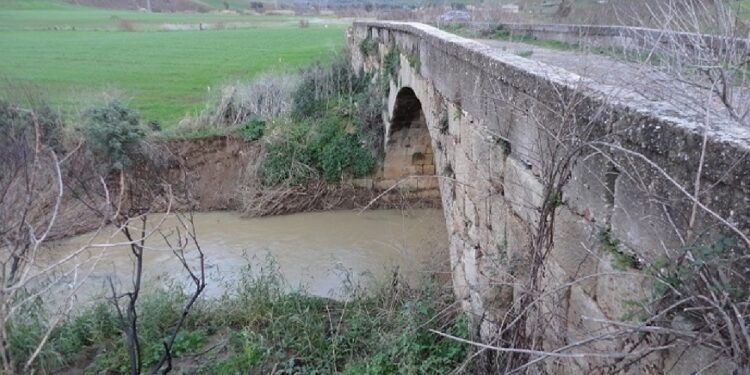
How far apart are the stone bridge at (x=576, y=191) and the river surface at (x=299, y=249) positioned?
3.46 m

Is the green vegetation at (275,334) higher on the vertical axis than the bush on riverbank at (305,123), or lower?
lower

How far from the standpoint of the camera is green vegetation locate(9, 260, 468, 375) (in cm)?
531

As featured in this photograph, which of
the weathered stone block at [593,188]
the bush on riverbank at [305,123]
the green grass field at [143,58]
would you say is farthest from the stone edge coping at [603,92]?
→ the green grass field at [143,58]

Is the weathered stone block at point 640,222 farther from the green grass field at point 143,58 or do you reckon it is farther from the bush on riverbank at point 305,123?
the green grass field at point 143,58

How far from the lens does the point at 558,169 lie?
9.33 ft

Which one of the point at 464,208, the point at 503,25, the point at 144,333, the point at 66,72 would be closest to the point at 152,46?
the point at 66,72

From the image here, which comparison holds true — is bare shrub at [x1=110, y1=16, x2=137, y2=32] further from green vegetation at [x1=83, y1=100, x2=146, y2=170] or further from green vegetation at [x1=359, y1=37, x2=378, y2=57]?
green vegetation at [x1=359, y1=37, x2=378, y2=57]

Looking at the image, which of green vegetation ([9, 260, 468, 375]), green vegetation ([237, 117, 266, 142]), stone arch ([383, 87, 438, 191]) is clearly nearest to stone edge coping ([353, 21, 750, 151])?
green vegetation ([9, 260, 468, 375])

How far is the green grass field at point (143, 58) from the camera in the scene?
18328mm

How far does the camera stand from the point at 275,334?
6.40m

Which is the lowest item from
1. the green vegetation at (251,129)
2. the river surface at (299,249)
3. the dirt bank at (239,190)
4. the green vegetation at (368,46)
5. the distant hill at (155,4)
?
the river surface at (299,249)

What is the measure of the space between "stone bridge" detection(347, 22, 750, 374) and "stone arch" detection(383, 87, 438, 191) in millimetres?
7092

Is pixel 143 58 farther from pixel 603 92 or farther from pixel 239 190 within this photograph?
pixel 603 92

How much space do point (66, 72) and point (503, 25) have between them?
654 inches
